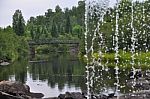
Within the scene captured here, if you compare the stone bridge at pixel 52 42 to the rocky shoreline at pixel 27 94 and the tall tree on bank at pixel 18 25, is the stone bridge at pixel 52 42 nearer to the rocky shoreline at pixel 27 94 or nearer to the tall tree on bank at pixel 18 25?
the tall tree on bank at pixel 18 25

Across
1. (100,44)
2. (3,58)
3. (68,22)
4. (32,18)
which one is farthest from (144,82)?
(32,18)

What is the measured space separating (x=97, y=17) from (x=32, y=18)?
351ft

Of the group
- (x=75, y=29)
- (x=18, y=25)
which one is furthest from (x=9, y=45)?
(x=75, y=29)

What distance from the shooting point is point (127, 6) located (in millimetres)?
77938

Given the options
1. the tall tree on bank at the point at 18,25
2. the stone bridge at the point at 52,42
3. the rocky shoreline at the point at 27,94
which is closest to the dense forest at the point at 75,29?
the tall tree on bank at the point at 18,25

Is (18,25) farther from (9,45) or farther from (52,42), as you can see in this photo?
(9,45)

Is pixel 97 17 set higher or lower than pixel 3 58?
higher

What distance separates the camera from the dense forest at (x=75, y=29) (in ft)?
226

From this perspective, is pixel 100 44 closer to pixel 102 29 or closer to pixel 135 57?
pixel 102 29

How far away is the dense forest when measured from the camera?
226ft

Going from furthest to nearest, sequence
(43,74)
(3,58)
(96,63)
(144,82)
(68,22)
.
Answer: (68,22), (3,58), (96,63), (43,74), (144,82)

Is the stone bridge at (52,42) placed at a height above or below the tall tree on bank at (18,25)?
below

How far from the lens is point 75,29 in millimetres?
152375

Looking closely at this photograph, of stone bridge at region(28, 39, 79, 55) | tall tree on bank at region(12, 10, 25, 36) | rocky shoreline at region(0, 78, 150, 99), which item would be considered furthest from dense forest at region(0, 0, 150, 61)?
rocky shoreline at region(0, 78, 150, 99)
